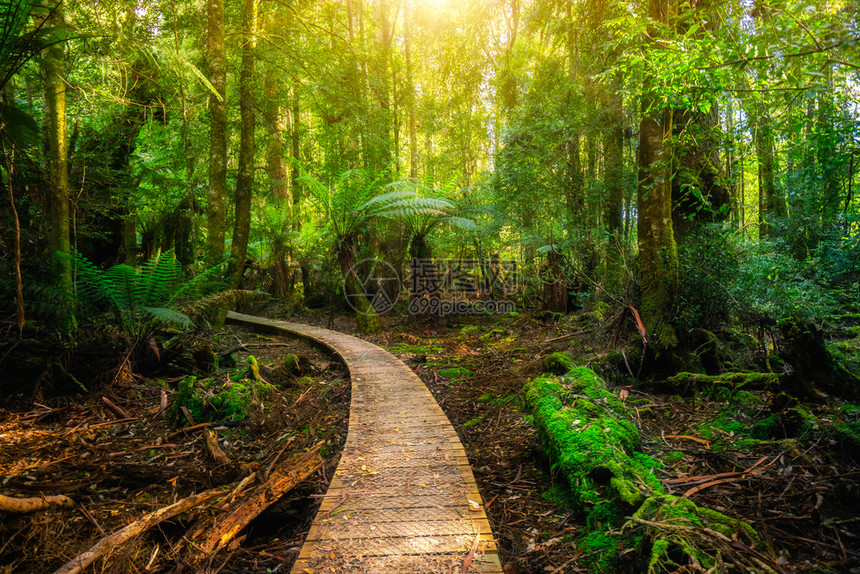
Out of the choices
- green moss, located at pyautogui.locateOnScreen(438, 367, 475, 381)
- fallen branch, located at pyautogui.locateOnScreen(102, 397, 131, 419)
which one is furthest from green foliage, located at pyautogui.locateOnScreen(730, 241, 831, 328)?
fallen branch, located at pyautogui.locateOnScreen(102, 397, 131, 419)

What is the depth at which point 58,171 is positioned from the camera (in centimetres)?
378

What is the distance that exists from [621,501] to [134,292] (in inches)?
182

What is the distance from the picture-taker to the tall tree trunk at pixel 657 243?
155 inches

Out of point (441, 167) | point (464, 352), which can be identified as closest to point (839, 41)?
point (464, 352)

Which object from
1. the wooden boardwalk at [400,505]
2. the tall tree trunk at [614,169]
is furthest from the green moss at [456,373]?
the tall tree trunk at [614,169]

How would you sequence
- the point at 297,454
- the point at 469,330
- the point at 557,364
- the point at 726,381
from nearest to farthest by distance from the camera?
1. the point at 297,454
2. the point at 726,381
3. the point at 557,364
4. the point at 469,330

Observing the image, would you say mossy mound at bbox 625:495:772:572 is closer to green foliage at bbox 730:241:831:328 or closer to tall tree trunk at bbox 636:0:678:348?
tall tree trunk at bbox 636:0:678:348

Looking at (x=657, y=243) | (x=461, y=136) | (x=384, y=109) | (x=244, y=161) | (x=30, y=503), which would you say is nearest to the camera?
(x=30, y=503)

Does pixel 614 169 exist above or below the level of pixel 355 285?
above

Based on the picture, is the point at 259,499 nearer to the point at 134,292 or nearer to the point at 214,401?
the point at 214,401

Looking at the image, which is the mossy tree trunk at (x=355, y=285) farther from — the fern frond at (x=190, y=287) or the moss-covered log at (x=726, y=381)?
the moss-covered log at (x=726, y=381)

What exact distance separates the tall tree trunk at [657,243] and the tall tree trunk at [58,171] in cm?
563

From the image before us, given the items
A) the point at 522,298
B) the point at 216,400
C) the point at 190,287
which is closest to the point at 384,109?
the point at 522,298

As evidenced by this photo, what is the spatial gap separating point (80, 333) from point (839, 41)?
5.83m
